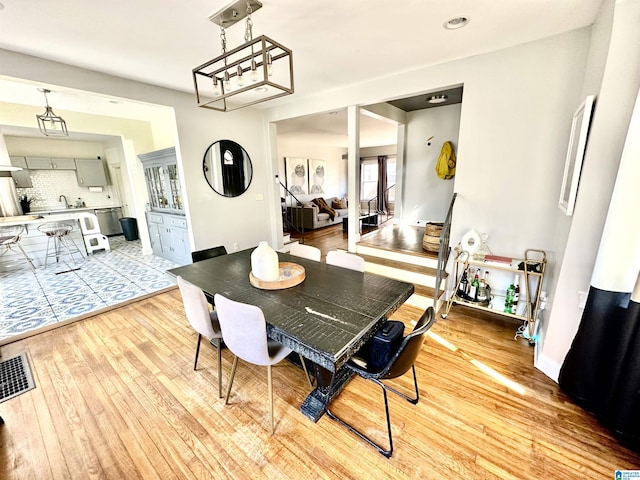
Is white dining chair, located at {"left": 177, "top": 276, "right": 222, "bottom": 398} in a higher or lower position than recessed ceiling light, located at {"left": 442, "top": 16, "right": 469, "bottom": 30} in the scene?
lower

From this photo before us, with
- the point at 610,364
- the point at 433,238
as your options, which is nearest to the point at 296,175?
the point at 433,238

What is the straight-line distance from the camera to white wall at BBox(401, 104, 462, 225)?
4758 millimetres

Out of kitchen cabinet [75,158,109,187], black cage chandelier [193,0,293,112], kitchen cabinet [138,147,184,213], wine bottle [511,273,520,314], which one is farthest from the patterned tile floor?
wine bottle [511,273,520,314]

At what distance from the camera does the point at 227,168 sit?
4.20 metres

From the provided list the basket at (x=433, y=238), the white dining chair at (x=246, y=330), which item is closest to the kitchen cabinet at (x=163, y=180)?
the white dining chair at (x=246, y=330)

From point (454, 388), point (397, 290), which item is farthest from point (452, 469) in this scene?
point (397, 290)

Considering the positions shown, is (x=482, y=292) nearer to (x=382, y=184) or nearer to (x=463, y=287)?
(x=463, y=287)

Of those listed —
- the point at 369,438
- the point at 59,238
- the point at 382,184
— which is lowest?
the point at 369,438

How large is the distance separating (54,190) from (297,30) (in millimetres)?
8135

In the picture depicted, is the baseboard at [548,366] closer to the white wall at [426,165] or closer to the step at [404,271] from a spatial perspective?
the step at [404,271]

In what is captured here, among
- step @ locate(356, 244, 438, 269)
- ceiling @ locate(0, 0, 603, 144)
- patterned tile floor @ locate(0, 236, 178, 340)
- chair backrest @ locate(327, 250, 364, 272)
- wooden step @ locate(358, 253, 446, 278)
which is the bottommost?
patterned tile floor @ locate(0, 236, 178, 340)

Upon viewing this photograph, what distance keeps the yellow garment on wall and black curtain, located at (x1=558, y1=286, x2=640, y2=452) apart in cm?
343

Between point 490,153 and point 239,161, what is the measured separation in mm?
3590

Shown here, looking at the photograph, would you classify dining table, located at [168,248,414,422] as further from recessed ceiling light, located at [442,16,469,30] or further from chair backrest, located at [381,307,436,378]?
recessed ceiling light, located at [442,16,469,30]
